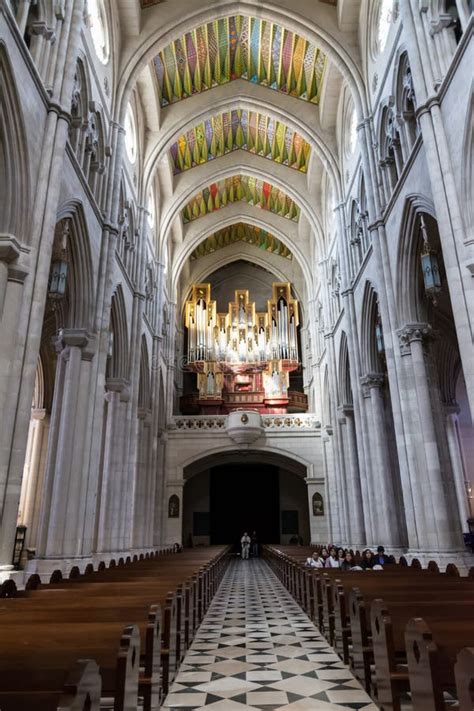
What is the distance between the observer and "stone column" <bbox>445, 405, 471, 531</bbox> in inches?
670

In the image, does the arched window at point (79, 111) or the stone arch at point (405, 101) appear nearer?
the stone arch at point (405, 101)

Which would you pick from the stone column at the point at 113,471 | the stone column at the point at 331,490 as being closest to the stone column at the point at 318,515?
the stone column at the point at 331,490

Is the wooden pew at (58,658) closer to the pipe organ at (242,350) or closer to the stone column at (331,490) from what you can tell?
the stone column at (331,490)

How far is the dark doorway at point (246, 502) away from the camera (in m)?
28.7

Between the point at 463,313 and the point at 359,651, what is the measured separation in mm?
4983

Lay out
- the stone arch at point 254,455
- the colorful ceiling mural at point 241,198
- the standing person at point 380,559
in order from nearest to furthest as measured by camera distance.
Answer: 1. the standing person at point 380,559
2. the stone arch at point 254,455
3. the colorful ceiling mural at point 241,198

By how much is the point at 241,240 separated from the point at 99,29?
1689cm

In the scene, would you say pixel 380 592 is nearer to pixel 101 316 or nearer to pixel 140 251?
pixel 101 316

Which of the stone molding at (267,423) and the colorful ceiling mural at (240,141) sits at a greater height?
the colorful ceiling mural at (240,141)

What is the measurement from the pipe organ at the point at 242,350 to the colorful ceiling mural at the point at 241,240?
7.66ft

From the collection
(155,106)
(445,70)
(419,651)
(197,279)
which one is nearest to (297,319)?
(197,279)

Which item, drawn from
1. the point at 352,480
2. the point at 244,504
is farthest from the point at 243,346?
the point at 352,480

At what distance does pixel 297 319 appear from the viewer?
90.0 ft

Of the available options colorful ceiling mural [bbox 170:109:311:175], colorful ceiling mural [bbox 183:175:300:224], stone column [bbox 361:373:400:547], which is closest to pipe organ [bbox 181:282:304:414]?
colorful ceiling mural [bbox 183:175:300:224]
